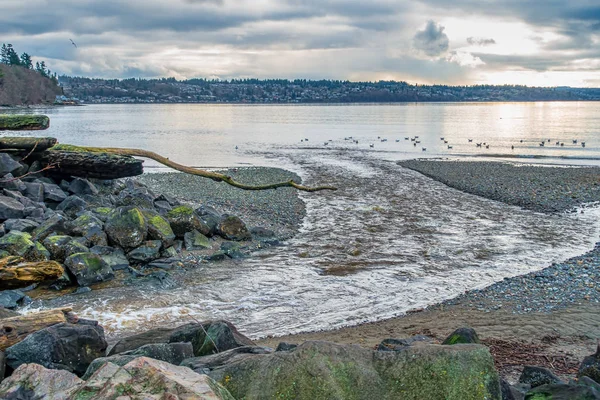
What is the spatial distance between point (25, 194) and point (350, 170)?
22.9m

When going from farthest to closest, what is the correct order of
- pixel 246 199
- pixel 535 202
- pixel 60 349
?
pixel 535 202, pixel 246 199, pixel 60 349

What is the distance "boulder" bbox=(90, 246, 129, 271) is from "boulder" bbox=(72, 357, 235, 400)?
9250mm

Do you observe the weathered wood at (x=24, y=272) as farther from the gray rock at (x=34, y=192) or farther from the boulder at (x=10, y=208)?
the gray rock at (x=34, y=192)

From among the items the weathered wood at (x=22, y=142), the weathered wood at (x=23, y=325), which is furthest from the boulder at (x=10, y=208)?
the weathered wood at (x=23, y=325)

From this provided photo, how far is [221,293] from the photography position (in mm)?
12008

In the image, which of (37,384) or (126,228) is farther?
(126,228)

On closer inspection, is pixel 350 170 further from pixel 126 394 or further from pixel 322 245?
pixel 126 394

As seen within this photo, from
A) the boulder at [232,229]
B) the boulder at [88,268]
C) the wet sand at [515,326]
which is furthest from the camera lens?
the boulder at [232,229]

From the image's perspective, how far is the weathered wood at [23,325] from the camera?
6.53m

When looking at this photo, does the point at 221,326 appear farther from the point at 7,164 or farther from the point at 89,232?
the point at 7,164

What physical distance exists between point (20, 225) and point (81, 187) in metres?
3.65

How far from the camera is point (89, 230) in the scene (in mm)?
13711

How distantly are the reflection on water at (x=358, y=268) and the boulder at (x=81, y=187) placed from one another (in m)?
5.62

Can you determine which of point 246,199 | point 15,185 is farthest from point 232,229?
point 15,185
